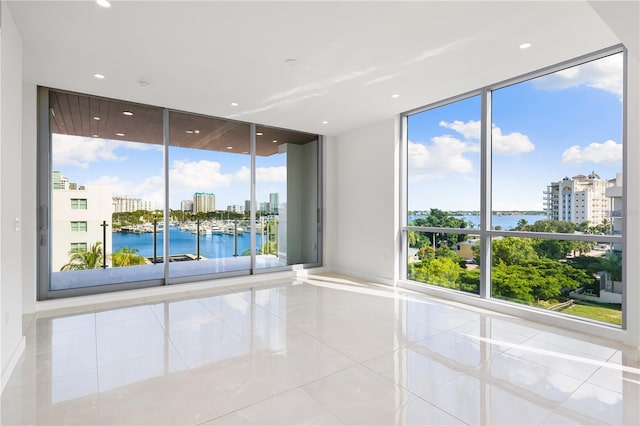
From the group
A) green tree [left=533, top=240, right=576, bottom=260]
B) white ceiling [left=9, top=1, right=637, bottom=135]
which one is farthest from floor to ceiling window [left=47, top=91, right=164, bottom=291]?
green tree [left=533, top=240, right=576, bottom=260]

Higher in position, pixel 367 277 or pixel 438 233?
pixel 438 233

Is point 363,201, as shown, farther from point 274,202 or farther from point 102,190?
point 102,190

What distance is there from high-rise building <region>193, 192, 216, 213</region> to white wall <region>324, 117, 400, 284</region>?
2323mm

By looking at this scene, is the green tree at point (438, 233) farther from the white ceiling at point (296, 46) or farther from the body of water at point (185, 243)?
the body of water at point (185, 243)

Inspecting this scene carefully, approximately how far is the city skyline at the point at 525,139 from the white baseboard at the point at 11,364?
5.07m

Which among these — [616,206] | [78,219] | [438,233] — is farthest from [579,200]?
[78,219]

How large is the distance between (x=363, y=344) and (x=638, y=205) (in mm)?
2848

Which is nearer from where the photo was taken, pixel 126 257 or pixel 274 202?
pixel 126 257

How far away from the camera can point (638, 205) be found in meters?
2.95

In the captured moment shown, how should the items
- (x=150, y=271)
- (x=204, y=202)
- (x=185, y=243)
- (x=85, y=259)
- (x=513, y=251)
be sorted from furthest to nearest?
(x=204, y=202), (x=185, y=243), (x=150, y=271), (x=85, y=259), (x=513, y=251)

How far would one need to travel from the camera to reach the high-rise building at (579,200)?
334 cm

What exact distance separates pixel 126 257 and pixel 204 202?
4.69ft

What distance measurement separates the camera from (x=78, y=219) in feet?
14.7

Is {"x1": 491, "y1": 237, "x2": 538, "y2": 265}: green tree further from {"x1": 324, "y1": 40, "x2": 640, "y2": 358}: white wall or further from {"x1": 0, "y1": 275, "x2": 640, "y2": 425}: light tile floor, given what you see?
{"x1": 324, "y1": 40, "x2": 640, "y2": 358}: white wall
